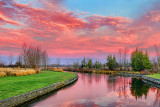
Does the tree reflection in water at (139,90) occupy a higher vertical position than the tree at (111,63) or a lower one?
lower

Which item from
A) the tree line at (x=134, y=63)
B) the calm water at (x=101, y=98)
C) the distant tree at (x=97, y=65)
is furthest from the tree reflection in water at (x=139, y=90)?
the distant tree at (x=97, y=65)

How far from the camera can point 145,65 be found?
59594 millimetres

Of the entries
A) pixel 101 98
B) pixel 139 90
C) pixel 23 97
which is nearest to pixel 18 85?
pixel 23 97

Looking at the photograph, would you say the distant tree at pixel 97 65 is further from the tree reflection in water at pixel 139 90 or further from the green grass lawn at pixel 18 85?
the green grass lawn at pixel 18 85

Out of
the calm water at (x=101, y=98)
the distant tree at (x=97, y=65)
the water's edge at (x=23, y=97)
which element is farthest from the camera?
the distant tree at (x=97, y=65)

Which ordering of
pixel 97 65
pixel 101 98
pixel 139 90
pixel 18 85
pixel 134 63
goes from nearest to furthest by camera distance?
pixel 101 98, pixel 18 85, pixel 139 90, pixel 134 63, pixel 97 65

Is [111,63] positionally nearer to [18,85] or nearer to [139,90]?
[139,90]

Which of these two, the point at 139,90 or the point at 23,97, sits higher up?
the point at 23,97

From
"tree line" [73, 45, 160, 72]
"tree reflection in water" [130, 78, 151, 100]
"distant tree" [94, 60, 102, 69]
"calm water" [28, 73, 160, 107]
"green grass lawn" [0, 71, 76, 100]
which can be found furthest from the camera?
"distant tree" [94, 60, 102, 69]

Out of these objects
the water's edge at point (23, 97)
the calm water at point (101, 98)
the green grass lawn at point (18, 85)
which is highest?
the green grass lawn at point (18, 85)

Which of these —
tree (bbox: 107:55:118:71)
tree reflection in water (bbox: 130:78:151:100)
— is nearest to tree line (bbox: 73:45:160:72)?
tree (bbox: 107:55:118:71)

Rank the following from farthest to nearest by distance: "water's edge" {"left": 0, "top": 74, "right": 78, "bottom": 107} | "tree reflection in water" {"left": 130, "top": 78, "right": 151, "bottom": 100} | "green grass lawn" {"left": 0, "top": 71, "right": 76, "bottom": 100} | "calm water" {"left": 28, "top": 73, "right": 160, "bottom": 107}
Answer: "tree reflection in water" {"left": 130, "top": 78, "right": 151, "bottom": 100}, "green grass lawn" {"left": 0, "top": 71, "right": 76, "bottom": 100}, "calm water" {"left": 28, "top": 73, "right": 160, "bottom": 107}, "water's edge" {"left": 0, "top": 74, "right": 78, "bottom": 107}

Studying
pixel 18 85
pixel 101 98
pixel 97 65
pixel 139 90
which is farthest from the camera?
pixel 97 65

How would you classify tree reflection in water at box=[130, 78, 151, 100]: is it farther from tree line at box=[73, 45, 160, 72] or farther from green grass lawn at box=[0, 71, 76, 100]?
tree line at box=[73, 45, 160, 72]
